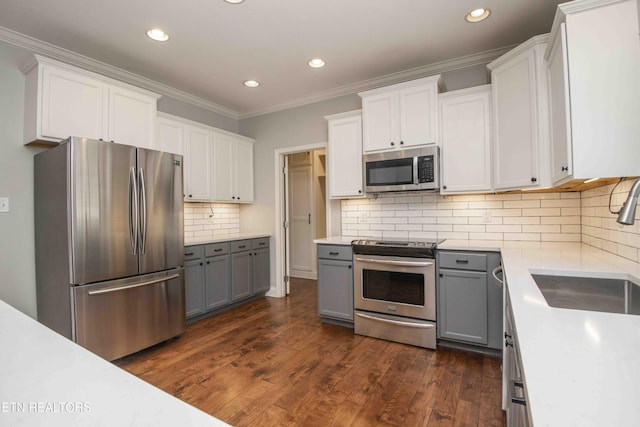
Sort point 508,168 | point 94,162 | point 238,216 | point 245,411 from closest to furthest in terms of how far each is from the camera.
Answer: point 245,411
point 94,162
point 508,168
point 238,216

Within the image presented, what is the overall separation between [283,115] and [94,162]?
255 centimetres

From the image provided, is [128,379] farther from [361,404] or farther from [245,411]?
[361,404]

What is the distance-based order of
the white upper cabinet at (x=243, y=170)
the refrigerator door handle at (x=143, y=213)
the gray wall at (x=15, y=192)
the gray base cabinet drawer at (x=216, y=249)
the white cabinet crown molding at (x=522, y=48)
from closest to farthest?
the white cabinet crown molding at (x=522, y=48), the gray wall at (x=15, y=192), the refrigerator door handle at (x=143, y=213), the gray base cabinet drawer at (x=216, y=249), the white upper cabinet at (x=243, y=170)

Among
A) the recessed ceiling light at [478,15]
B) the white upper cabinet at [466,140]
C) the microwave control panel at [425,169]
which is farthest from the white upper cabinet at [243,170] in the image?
the recessed ceiling light at [478,15]

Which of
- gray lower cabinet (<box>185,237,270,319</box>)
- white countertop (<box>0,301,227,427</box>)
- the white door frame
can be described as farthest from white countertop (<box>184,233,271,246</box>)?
white countertop (<box>0,301,227,427</box>)

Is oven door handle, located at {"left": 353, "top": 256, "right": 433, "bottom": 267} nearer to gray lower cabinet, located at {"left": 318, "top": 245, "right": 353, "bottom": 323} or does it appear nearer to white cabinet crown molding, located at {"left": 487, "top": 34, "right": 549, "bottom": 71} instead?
gray lower cabinet, located at {"left": 318, "top": 245, "right": 353, "bottom": 323}

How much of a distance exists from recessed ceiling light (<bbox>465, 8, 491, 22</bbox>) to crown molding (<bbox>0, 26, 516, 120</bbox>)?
630mm

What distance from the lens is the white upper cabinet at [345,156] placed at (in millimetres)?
3402

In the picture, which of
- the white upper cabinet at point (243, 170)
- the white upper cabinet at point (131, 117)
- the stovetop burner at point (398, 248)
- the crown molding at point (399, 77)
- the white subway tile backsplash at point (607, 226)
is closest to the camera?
the white subway tile backsplash at point (607, 226)

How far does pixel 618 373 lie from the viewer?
61 centimetres

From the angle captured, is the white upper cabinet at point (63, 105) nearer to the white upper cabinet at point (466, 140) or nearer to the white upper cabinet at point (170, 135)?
the white upper cabinet at point (170, 135)

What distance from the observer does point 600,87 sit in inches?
60.5

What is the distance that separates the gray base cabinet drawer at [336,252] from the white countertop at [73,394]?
2.58 m

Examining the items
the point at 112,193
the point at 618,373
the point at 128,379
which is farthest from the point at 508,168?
the point at 112,193
